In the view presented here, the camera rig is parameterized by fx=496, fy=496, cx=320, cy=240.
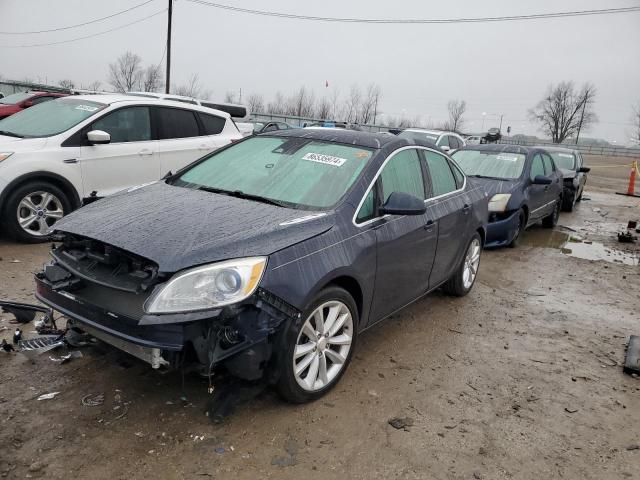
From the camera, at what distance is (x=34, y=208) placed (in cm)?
598

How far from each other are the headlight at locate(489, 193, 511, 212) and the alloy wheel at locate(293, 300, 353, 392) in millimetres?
5356

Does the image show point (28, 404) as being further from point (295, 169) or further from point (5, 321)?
point (295, 169)

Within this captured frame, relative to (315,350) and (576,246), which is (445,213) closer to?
(315,350)

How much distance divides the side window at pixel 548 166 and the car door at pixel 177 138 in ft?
21.3

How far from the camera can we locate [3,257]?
18.0 ft

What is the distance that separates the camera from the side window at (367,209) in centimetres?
345

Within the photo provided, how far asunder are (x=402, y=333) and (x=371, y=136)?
5.86 feet

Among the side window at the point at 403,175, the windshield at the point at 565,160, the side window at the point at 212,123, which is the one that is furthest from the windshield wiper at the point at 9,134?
the windshield at the point at 565,160

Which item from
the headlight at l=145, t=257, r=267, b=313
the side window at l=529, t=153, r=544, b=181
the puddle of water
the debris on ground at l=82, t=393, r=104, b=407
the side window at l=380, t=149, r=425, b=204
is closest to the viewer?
the headlight at l=145, t=257, r=267, b=313

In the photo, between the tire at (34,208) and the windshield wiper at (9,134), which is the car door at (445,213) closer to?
the tire at (34,208)

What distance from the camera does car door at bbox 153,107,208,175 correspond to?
7090mm

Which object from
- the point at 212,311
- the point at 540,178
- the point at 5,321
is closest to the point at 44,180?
the point at 5,321

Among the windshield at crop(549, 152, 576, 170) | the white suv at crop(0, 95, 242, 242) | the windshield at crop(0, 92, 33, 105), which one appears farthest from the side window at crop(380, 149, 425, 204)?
the windshield at crop(0, 92, 33, 105)

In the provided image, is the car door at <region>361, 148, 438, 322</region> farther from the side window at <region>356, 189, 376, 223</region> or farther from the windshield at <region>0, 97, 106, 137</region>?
the windshield at <region>0, 97, 106, 137</region>
